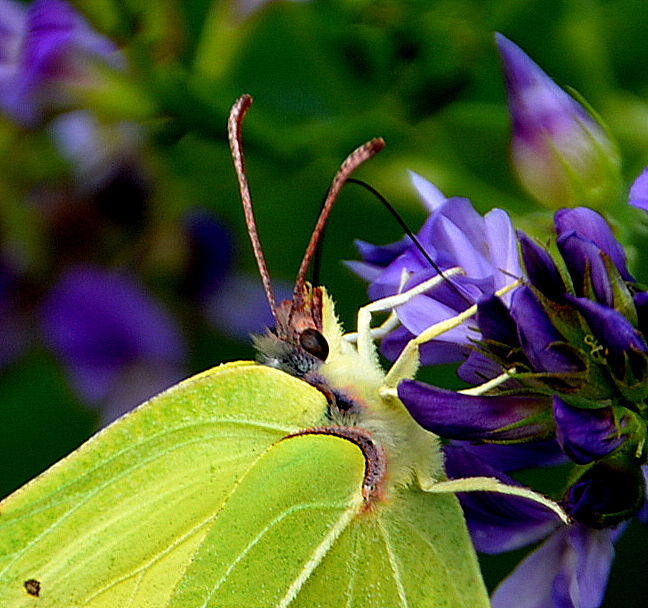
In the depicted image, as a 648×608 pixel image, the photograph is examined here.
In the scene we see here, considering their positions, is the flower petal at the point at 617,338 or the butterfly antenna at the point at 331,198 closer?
the flower petal at the point at 617,338

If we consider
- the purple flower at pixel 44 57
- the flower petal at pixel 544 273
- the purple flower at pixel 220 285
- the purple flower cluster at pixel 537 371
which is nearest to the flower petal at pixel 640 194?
the purple flower cluster at pixel 537 371

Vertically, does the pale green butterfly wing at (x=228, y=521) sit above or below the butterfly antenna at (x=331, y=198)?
below

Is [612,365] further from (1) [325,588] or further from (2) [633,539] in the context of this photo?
(2) [633,539]

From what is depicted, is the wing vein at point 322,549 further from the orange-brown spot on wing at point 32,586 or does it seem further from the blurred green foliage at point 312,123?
the blurred green foliage at point 312,123

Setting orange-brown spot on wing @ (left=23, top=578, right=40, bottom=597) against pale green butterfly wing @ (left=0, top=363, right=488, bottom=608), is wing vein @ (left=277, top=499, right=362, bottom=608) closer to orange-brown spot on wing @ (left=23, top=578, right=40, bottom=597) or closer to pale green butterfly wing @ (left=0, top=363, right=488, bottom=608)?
pale green butterfly wing @ (left=0, top=363, right=488, bottom=608)

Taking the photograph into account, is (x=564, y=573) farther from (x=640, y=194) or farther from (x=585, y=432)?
(x=640, y=194)

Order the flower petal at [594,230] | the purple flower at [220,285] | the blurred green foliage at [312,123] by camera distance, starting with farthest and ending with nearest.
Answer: the purple flower at [220,285]
the blurred green foliage at [312,123]
the flower petal at [594,230]
